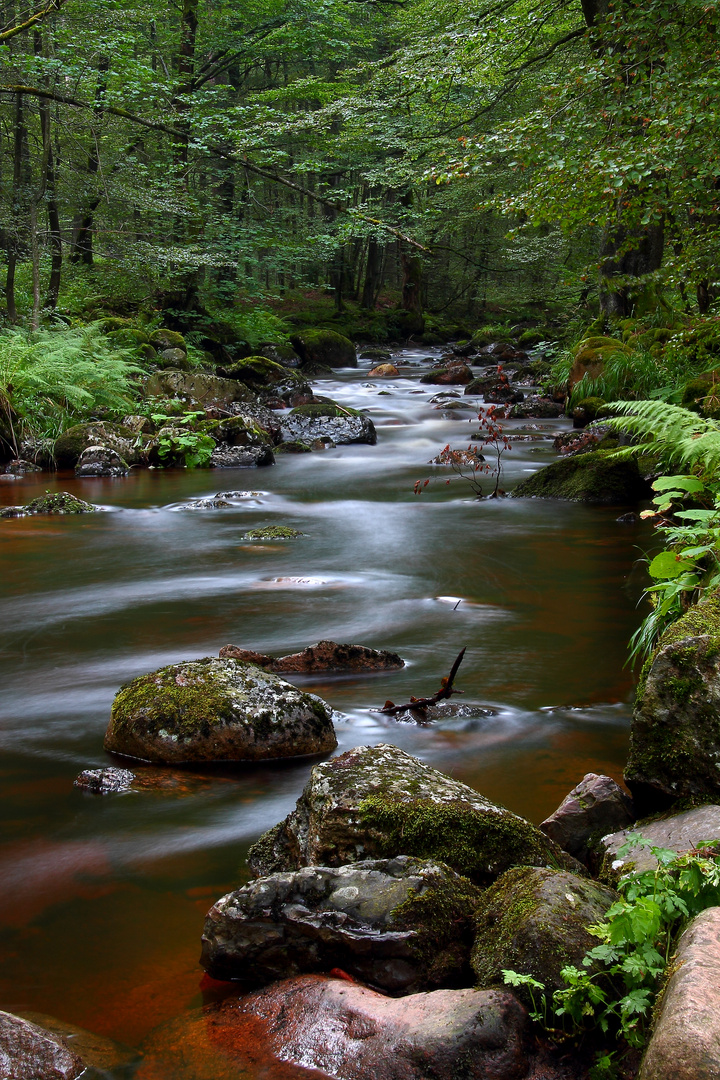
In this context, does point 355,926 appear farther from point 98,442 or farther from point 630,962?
point 98,442

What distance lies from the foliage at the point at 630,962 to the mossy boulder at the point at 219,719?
2104 millimetres

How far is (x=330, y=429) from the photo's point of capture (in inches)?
649

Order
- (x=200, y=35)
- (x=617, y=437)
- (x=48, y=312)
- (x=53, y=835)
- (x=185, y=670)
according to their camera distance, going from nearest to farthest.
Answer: (x=53, y=835) < (x=185, y=670) < (x=617, y=437) < (x=48, y=312) < (x=200, y=35)

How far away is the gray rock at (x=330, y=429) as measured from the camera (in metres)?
16.3

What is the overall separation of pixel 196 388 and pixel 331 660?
12199mm

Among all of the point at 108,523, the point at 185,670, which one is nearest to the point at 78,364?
the point at 108,523

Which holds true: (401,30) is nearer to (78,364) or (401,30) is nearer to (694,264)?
(78,364)

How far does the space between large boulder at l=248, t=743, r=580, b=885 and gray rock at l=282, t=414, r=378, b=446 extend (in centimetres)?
1367

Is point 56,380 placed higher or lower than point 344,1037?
higher

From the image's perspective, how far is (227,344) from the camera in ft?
73.7

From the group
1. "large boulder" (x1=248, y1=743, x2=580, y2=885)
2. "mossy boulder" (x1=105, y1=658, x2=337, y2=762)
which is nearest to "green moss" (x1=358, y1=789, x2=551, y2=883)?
"large boulder" (x1=248, y1=743, x2=580, y2=885)

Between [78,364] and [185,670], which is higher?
[78,364]

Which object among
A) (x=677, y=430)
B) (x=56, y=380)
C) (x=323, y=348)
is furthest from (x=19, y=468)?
(x=323, y=348)

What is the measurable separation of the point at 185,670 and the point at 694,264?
6.85 m
